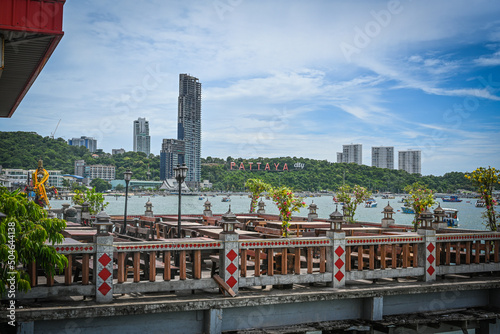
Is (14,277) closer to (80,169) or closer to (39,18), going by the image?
(39,18)

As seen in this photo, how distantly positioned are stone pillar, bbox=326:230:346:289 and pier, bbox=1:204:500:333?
0.07ft

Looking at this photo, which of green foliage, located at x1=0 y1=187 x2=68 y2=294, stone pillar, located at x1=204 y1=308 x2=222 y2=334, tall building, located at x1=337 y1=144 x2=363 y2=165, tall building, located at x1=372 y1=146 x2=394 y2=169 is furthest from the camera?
tall building, located at x1=337 y1=144 x2=363 y2=165

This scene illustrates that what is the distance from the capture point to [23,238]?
26.6ft

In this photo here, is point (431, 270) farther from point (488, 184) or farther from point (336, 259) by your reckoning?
point (488, 184)

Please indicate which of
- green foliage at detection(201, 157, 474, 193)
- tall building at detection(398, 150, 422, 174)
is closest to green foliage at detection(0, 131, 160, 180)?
A: green foliage at detection(201, 157, 474, 193)

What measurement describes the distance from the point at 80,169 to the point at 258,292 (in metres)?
124

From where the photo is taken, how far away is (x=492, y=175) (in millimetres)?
19062

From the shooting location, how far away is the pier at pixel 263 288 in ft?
29.8

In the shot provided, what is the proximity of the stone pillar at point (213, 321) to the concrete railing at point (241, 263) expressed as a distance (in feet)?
1.82

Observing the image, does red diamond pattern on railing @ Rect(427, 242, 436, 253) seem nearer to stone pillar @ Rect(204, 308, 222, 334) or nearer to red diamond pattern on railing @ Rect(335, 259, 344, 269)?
red diamond pattern on railing @ Rect(335, 259, 344, 269)

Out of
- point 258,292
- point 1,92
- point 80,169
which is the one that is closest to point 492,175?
point 258,292

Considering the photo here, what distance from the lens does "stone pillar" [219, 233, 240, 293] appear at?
10102 mm

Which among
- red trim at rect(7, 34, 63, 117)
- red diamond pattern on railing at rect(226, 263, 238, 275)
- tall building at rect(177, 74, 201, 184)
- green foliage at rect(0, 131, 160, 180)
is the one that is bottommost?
red diamond pattern on railing at rect(226, 263, 238, 275)

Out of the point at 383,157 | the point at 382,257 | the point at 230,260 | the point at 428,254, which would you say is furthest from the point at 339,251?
the point at 383,157
